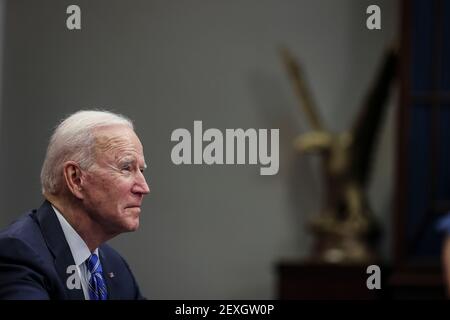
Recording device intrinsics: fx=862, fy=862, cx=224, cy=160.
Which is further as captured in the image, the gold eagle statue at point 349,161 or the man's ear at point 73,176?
the gold eagle statue at point 349,161

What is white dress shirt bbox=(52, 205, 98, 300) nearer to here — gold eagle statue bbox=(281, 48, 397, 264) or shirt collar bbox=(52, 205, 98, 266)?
shirt collar bbox=(52, 205, 98, 266)

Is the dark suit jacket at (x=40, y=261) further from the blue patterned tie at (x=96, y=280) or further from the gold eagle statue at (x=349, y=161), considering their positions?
the gold eagle statue at (x=349, y=161)

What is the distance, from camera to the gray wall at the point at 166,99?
27.3 inches

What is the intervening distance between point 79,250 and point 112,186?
56 mm

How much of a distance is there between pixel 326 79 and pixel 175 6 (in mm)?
505

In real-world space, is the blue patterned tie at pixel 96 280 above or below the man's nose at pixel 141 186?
below

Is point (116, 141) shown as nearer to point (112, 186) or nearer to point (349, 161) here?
point (112, 186)

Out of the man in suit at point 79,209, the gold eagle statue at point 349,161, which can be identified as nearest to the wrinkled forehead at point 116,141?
the man in suit at point 79,209

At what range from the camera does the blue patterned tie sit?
2.10 feet

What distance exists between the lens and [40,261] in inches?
24.2

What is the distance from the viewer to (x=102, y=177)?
2.05ft

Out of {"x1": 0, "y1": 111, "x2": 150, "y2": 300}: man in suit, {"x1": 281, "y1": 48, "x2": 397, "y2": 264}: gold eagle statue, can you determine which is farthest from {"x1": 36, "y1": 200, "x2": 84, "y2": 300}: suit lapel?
{"x1": 281, "y1": 48, "x2": 397, "y2": 264}: gold eagle statue

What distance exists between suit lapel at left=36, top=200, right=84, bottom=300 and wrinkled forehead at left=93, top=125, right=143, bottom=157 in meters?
0.06
